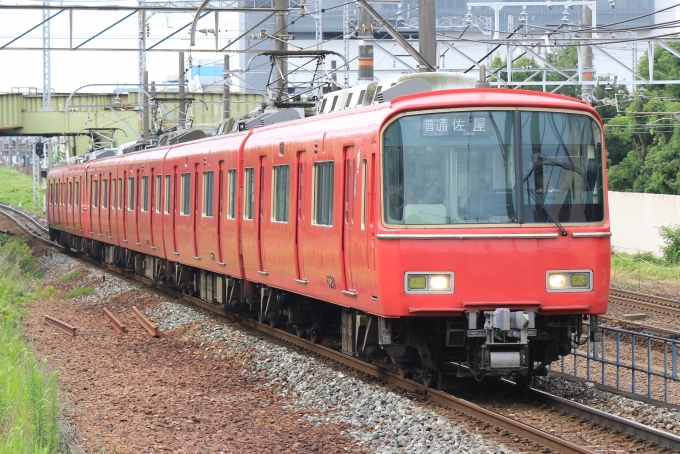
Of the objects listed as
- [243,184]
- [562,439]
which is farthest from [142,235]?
[562,439]

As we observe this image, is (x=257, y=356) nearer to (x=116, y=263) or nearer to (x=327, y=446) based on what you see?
(x=327, y=446)

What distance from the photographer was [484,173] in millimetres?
9102

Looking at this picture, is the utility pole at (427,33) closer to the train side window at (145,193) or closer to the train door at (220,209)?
the train door at (220,209)

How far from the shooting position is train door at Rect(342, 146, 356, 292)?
10.0 m

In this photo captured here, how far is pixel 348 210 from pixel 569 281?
7.22 ft

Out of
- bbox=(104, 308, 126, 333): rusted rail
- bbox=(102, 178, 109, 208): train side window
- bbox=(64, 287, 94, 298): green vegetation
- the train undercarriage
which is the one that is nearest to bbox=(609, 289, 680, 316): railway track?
the train undercarriage

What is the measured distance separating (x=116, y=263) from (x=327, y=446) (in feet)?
67.2

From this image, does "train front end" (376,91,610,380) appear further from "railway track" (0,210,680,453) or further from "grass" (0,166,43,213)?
"grass" (0,166,43,213)

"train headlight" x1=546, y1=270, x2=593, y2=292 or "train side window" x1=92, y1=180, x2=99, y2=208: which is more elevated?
"train side window" x1=92, y1=180, x2=99, y2=208

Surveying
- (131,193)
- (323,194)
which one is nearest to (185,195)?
(131,193)

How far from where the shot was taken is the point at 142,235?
22.5 m

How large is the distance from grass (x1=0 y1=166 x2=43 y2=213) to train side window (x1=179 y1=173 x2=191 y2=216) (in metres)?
49.1

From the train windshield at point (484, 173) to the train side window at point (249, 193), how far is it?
5162mm

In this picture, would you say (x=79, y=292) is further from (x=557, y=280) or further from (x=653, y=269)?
(x=557, y=280)
